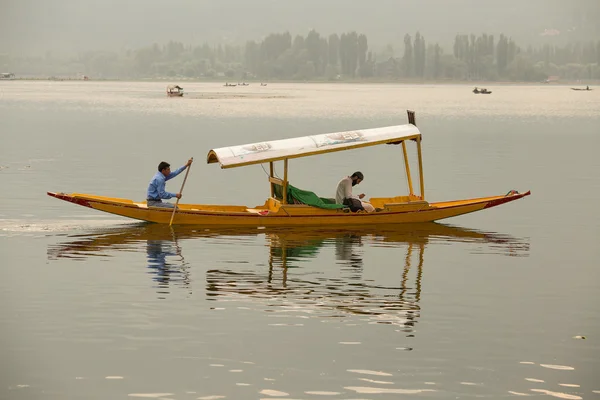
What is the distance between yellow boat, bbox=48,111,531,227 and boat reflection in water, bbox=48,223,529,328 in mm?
368

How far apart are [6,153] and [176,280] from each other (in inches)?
1846

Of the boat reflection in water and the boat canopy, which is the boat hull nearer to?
the boat reflection in water

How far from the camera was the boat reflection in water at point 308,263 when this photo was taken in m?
24.9

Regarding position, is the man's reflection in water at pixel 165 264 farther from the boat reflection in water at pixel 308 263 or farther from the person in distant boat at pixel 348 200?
the person in distant boat at pixel 348 200

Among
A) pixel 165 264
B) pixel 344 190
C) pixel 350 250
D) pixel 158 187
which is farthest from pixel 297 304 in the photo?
pixel 158 187

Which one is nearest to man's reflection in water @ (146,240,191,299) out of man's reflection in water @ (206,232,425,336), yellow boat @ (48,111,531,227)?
man's reflection in water @ (206,232,425,336)

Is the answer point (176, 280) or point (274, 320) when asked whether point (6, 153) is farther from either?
point (274, 320)

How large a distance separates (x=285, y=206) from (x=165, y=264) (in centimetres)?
645

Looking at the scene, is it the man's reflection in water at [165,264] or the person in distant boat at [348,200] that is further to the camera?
the person in distant boat at [348,200]

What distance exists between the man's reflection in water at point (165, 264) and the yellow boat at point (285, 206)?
2.15 metres

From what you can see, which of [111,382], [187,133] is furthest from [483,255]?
[187,133]

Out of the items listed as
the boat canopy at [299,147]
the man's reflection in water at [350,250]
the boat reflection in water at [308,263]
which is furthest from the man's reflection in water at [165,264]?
the man's reflection in water at [350,250]

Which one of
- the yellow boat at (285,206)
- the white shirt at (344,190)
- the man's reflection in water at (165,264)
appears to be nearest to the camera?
the man's reflection in water at (165,264)

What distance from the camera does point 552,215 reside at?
42.4 meters
